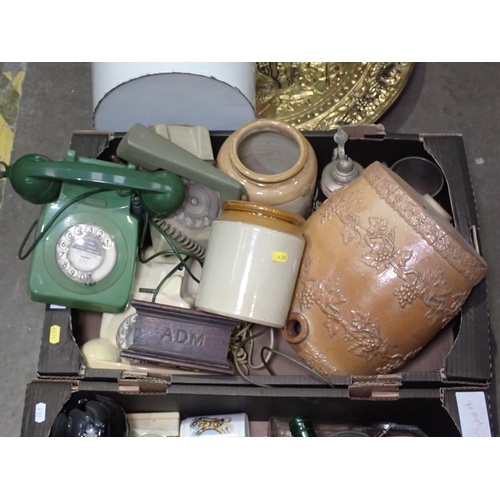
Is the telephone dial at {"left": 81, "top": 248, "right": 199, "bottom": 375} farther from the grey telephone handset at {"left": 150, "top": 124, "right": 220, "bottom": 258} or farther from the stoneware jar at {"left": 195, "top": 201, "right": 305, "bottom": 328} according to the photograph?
the stoneware jar at {"left": 195, "top": 201, "right": 305, "bottom": 328}

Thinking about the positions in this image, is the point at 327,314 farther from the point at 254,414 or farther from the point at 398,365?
the point at 254,414

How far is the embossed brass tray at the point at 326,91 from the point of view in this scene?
4.91ft

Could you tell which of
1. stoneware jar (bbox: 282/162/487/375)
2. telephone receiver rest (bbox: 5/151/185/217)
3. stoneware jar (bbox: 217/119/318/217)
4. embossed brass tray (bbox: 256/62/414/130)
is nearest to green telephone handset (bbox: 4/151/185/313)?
telephone receiver rest (bbox: 5/151/185/217)

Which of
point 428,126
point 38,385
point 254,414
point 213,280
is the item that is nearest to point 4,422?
point 38,385

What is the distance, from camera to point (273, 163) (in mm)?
1231

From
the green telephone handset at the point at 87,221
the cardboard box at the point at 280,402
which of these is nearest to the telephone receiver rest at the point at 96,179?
the green telephone handset at the point at 87,221

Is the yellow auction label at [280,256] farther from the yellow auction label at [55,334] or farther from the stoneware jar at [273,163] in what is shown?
the yellow auction label at [55,334]

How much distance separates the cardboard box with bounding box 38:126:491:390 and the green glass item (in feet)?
0.26

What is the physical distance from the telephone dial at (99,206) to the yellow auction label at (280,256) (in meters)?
0.15

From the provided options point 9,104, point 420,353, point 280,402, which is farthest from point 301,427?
point 9,104

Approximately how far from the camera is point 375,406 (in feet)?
3.74

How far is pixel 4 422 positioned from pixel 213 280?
68 centimetres

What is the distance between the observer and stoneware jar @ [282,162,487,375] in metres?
0.99

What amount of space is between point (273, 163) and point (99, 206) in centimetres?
33
